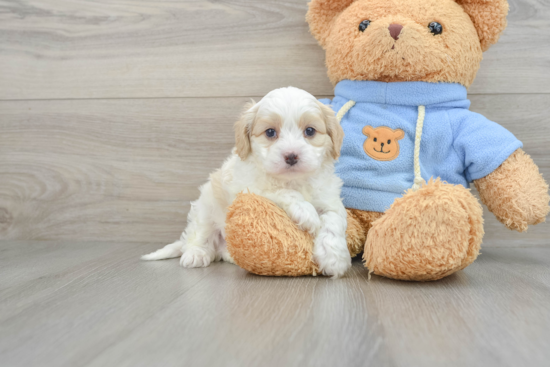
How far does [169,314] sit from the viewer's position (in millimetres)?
870

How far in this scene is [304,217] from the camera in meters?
1.14

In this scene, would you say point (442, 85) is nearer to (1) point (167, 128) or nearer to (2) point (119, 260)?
(1) point (167, 128)

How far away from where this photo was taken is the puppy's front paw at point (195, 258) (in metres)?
1.35

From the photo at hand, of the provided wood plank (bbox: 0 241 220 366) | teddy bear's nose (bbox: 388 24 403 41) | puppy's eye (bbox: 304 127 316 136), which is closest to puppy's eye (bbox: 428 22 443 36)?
teddy bear's nose (bbox: 388 24 403 41)

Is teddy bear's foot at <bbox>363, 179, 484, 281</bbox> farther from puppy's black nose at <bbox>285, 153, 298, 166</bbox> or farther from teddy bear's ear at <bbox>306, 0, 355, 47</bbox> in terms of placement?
teddy bear's ear at <bbox>306, 0, 355, 47</bbox>

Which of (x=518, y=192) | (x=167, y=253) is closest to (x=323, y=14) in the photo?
(x=518, y=192)

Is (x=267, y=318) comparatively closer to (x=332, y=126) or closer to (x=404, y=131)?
(x=332, y=126)

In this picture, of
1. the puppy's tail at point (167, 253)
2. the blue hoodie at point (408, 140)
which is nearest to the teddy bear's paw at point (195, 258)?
the puppy's tail at point (167, 253)

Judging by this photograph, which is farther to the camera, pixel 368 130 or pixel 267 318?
pixel 368 130

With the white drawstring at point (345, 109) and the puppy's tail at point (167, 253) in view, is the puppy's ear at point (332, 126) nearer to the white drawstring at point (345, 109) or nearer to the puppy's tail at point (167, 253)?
the white drawstring at point (345, 109)

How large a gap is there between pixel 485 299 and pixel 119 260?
1.08 metres

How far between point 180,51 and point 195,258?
0.82 meters

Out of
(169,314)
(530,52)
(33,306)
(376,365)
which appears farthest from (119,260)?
(530,52)

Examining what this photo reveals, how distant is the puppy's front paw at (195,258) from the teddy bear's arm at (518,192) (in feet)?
2.86
